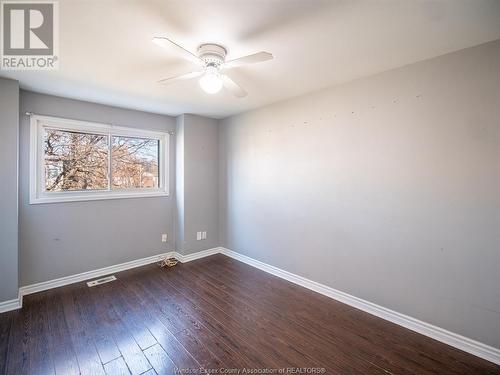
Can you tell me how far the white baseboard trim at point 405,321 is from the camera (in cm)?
182

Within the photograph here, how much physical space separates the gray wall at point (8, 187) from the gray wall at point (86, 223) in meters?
0.31

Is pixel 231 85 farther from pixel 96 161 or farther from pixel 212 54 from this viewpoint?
pixel 96 161

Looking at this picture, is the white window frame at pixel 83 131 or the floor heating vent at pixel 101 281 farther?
the floor heating vent at pixel 101 281

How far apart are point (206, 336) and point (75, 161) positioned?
2.76 metres

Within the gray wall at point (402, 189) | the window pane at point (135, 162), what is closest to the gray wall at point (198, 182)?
the window pane at point (135, 162)

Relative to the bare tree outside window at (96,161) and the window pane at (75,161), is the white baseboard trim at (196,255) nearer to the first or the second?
the bare tree outside window at (96,161)

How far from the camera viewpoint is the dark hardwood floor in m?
1.75

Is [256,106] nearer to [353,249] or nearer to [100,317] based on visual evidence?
[353,249]

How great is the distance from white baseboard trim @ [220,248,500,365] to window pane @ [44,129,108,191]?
284cm

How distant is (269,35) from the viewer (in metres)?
1.71

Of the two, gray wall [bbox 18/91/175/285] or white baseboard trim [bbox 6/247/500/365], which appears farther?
gray wall [bbox 18/91/175/285]

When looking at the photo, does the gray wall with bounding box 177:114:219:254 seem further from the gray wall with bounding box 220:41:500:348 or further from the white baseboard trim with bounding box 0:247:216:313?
the gray wall with bounding box 220:41:500:348

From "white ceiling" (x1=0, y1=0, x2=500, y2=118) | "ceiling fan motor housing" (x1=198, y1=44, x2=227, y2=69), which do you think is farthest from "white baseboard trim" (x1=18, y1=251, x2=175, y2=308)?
"ceiling fan motor housing" (x1=198, y1=44, x2=227, y2=69)

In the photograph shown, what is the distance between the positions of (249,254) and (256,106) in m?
2.27
